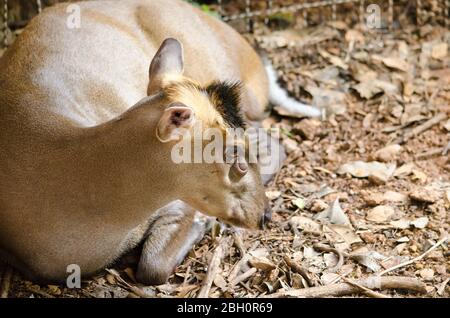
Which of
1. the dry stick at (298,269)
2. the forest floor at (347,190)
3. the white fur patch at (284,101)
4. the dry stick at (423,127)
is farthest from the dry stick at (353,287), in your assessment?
the white fur patch at (284,101)

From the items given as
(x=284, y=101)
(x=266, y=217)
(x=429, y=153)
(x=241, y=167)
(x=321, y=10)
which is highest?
(x=321, y=10)

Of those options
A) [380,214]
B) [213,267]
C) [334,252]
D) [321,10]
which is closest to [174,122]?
[213,267]

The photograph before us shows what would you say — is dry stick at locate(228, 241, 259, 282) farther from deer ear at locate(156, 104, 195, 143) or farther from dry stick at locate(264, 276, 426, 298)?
deer ear at locate(156, 104, 195, 143)

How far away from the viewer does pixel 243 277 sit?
4.97 metres

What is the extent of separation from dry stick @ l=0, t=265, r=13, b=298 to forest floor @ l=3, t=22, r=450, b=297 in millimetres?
10

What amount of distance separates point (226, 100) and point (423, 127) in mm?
2428

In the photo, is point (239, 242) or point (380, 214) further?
point (380, 214)

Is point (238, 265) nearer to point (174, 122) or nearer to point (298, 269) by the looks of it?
point (298, 269)

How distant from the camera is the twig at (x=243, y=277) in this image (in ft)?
16.1

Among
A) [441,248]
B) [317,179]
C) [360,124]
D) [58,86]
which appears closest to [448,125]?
[360,124]

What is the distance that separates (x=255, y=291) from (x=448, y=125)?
245 cm

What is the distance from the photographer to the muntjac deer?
4.45 meters

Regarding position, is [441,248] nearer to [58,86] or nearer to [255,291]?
[255,291]

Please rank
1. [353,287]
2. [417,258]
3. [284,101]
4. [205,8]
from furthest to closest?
1. [205,8]
2. [284,101]
3. [417,258]
4. [353,287]
